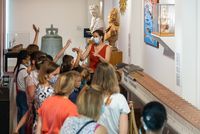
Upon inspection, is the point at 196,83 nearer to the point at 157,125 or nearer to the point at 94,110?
the point at 94,110

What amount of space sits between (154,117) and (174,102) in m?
2.56

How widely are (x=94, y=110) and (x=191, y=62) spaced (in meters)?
2.11

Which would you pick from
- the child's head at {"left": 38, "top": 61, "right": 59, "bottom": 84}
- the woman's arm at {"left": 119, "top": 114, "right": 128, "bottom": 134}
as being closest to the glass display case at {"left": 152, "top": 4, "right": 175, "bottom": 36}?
the child's head at {"left": 38, "top": 61, "right": 59, "bottom": 84}

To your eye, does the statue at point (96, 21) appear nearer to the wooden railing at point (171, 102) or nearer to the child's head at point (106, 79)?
the wooden railing at point (171, 102)

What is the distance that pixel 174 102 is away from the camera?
13.7 feet

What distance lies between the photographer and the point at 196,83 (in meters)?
4.50

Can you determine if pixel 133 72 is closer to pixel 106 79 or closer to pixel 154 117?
pixel 106 79

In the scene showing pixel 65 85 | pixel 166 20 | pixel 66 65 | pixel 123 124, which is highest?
pixel 166 20

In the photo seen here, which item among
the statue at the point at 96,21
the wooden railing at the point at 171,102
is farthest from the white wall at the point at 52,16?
the wooden railing at the point at 171,102

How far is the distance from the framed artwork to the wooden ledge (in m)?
1.07

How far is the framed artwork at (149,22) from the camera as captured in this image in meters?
6.45

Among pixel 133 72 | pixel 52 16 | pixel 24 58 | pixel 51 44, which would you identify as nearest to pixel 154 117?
pixel 24 58

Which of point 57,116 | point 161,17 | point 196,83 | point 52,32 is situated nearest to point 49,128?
point 57,116

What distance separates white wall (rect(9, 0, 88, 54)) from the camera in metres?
13.0
